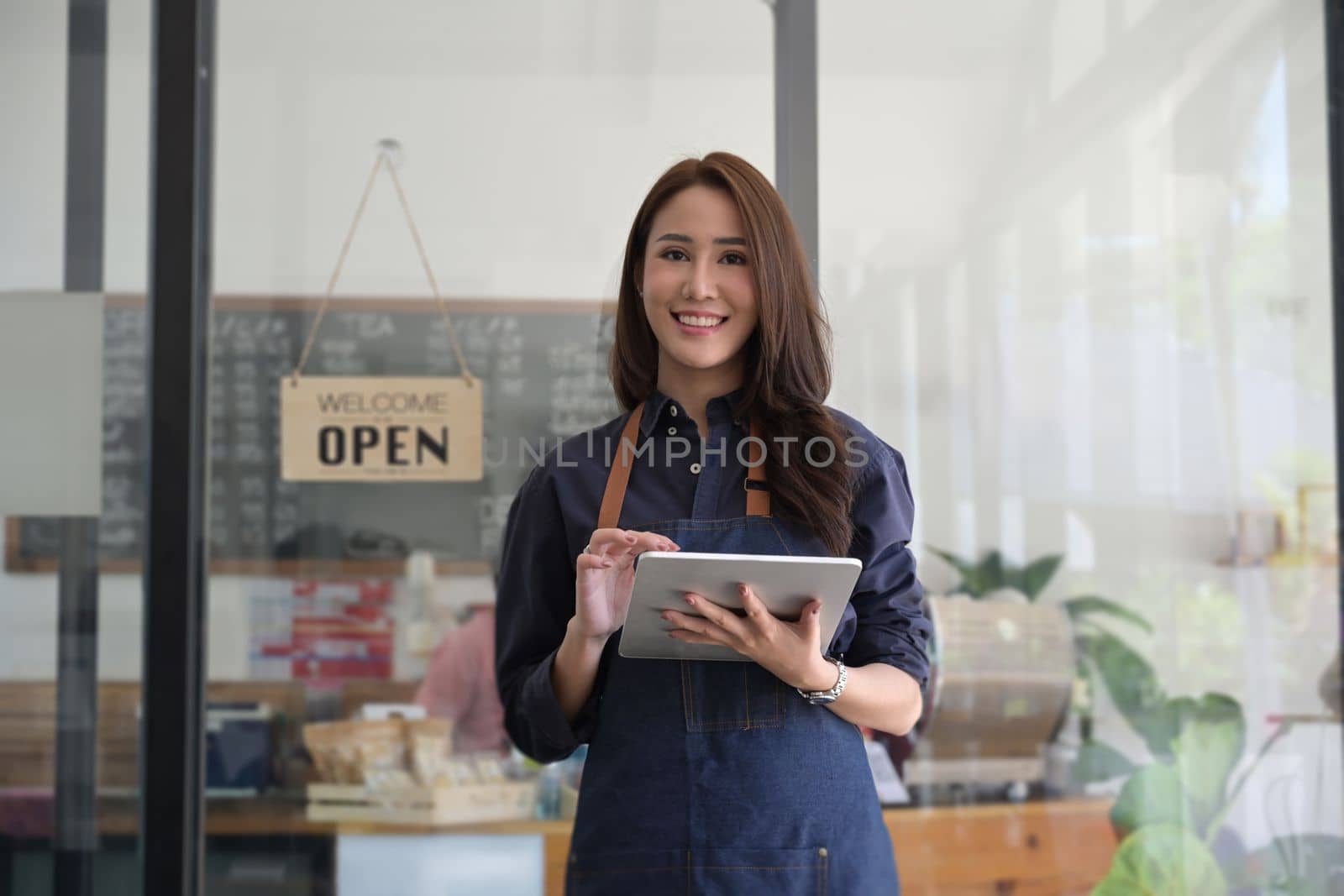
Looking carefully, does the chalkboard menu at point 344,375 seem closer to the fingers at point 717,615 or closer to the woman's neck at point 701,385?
the woman's neck at point 701,385

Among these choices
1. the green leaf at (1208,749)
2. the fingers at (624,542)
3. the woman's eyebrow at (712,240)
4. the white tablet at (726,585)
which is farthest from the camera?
the green leaf at (1208,749)

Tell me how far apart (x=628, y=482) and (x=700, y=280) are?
0.26 m

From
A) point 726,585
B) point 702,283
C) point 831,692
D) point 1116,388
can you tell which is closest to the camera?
point 726,585

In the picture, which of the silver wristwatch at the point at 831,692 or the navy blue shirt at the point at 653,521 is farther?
the navy blue shirt at the point at 653,521

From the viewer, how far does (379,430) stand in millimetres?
2348

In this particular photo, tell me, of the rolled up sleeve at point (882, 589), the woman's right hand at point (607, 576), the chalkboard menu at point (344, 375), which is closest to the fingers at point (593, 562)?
→ the woman's right hand at point (607, 576)

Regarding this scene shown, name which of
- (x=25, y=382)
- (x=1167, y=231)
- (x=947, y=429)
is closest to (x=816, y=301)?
(x=947, y=429)

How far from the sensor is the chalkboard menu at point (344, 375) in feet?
7.72

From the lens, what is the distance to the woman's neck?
151 cm

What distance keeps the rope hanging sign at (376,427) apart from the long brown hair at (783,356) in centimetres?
95

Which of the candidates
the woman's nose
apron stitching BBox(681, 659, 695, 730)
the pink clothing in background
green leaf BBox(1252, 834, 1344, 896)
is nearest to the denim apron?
apron stitching BBox(681, 659, 695, 730)

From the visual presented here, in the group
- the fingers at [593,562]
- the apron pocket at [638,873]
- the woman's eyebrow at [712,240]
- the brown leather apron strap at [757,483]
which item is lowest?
the apron pocket at [638,873]

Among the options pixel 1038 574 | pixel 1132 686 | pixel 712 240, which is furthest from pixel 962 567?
pixel 712 240

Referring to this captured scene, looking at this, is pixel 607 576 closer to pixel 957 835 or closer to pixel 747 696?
pixel 747 696
